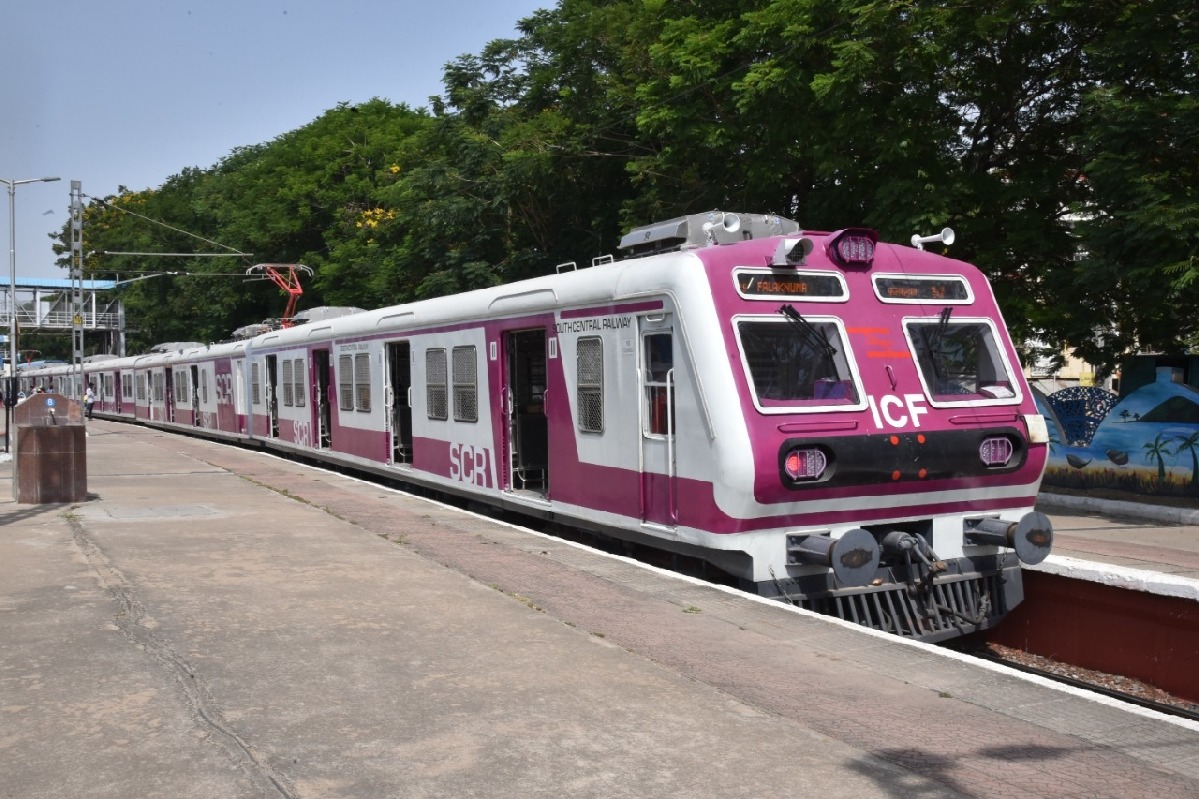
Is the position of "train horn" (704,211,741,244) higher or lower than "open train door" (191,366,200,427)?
higher

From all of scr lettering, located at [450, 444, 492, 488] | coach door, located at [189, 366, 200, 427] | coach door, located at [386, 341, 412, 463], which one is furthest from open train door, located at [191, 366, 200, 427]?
scr lettering, located at [450, 444, 492, 488]

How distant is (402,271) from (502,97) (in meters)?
6.46

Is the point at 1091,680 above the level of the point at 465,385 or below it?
below

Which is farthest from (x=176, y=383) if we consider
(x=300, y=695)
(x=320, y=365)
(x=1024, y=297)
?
(x=300, y=695)

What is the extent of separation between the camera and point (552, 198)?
2858 centimetres

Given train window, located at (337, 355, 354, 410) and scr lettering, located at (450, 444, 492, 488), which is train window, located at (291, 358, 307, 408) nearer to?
train window, located at (337, 355, 354, 410)

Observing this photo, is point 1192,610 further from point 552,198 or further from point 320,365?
point 552,198

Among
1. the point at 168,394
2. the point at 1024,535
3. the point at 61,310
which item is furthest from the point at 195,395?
the point at 61,310

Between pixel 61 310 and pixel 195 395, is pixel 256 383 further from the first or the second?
pixel 61 310

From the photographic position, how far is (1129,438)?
15.7 meters

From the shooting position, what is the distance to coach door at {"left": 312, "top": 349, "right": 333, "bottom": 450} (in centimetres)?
1980

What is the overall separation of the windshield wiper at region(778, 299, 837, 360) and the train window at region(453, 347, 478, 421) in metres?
5.05

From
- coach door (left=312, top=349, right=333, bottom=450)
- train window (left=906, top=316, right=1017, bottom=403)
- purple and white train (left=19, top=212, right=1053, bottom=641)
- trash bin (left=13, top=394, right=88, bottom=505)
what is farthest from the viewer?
coach door (left=312, top=349, right=333, bottom=450)

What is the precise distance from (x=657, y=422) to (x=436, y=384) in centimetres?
548
